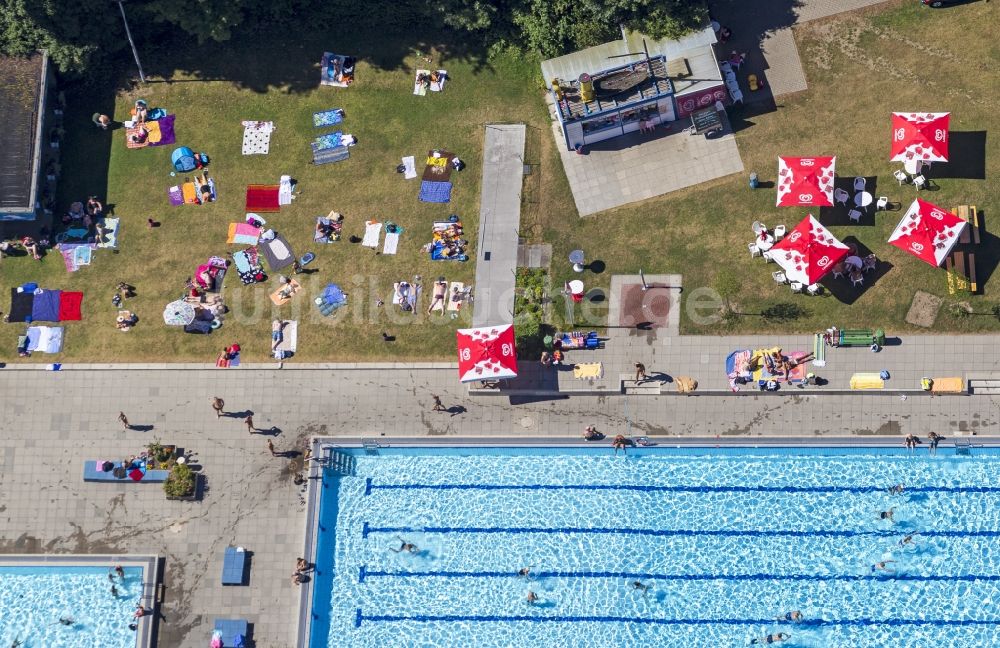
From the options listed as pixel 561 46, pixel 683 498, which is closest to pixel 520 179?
pixel 561 46

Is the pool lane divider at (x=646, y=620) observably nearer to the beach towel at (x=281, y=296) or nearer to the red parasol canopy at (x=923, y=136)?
the beach towel at (x=281, y=296)

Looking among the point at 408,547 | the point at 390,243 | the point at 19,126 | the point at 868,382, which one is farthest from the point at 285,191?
the point at 868,382

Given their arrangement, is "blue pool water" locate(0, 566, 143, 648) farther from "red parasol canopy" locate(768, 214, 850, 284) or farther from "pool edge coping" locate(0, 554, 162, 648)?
"red parasol canopy" locate(768, 214, 850, 284)

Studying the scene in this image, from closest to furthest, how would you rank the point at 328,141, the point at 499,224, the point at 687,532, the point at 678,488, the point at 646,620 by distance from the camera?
the point at 646,620 → the point at 687,532 → the point at 678,488 → the point at 499,224 → the point at 328,141

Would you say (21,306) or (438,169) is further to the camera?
(438,169)

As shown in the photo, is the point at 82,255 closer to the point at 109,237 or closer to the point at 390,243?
the point at 109,237

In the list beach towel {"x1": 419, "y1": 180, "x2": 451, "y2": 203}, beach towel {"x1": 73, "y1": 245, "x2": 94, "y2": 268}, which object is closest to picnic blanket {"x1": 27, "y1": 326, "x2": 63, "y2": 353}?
beach towel {"x1": 73, "y1": 245, "x2": 94, "y2": 268}

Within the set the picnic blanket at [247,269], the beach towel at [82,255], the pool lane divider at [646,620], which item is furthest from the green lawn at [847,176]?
the beach towel at [82,255]
